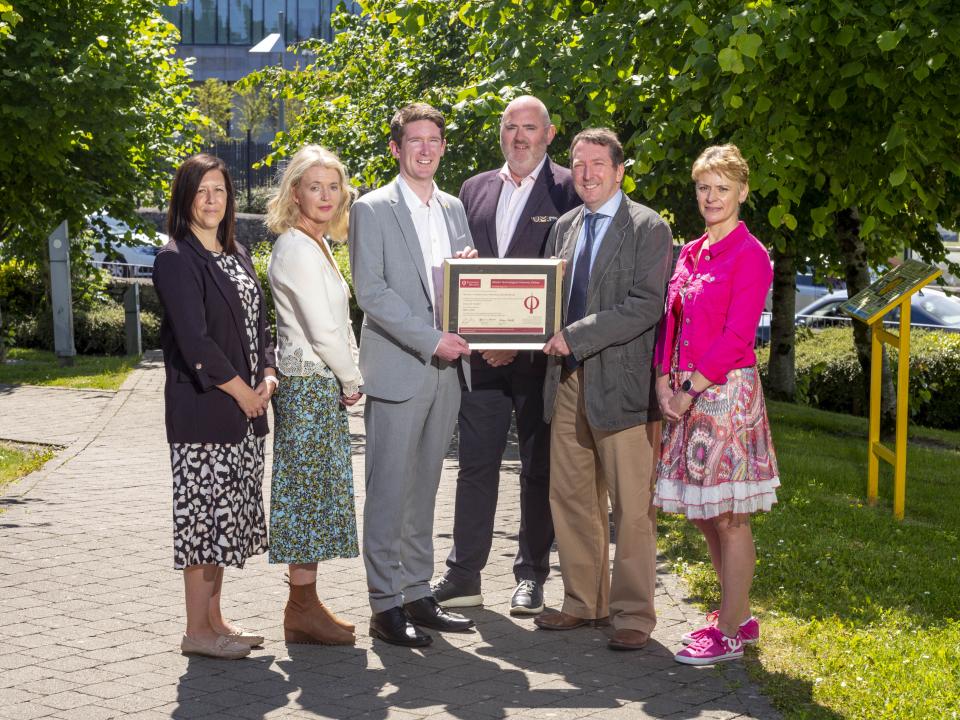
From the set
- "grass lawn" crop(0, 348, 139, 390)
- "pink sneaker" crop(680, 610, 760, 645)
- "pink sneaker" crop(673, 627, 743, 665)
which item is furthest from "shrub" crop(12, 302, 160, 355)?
"pink sneaker" crop(673, 627, 743, 665)

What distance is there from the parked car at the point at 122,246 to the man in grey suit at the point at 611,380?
4248 mm

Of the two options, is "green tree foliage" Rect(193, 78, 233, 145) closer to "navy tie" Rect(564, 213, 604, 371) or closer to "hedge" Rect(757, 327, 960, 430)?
"hedge" Rect(757, 327, 960, 430)

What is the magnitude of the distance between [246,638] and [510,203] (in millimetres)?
2442

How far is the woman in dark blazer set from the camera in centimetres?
544

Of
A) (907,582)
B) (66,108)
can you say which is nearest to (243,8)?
(66,108)

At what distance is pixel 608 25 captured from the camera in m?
8.87

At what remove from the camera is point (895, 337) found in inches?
345

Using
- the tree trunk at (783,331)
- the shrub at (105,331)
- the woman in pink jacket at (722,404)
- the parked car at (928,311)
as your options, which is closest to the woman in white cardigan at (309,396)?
the woman in pink jacket at (722,404)

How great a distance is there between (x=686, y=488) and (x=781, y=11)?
123 inches

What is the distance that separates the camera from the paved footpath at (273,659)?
5031mm

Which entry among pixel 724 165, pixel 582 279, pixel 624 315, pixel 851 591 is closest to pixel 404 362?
pixel 582 279

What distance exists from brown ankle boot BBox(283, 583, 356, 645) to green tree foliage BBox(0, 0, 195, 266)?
5461 mm

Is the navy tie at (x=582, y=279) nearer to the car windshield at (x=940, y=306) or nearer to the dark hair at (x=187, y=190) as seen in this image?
the dark hair at (x=187, y=190)

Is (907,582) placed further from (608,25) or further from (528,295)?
(608,25)
